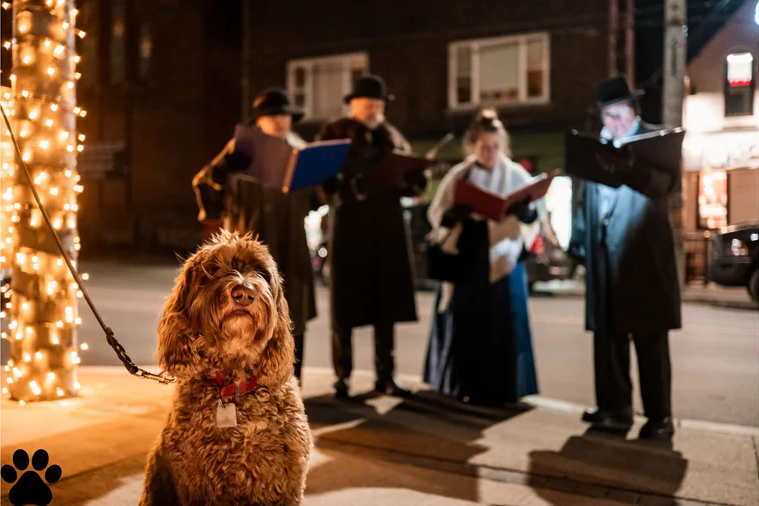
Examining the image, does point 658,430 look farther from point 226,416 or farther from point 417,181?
point 226,416

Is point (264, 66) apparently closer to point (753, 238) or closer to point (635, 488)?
point (753, 238)

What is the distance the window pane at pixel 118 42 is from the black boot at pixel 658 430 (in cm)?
2751

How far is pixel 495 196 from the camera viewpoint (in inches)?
205

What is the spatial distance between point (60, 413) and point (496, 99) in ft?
61.3

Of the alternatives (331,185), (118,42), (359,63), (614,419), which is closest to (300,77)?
(359,63)

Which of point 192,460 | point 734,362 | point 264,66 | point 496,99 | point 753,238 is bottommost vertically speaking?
point 734,362

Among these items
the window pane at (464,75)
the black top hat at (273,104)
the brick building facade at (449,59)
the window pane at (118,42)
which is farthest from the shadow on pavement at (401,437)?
the window pane at (118,42)

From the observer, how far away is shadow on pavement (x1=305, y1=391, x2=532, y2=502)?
156 inches

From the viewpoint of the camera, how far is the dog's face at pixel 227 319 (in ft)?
8.52

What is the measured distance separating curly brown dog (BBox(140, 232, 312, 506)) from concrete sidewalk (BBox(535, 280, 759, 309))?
645 centimetres

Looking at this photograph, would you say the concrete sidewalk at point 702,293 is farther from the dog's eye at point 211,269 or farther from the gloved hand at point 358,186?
the dog's eye at point 211,269

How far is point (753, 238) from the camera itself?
22.6 ft

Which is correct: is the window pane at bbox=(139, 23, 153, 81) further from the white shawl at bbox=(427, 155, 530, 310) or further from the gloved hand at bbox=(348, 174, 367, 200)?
the white shawl at bbox=(427, 155, 530, 310)

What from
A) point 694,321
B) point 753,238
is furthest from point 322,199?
point 694,321
